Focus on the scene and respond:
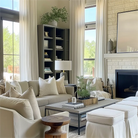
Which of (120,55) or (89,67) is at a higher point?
(120,55)

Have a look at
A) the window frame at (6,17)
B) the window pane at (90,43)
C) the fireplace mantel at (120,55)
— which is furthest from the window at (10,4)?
the fireplace mantel at (120,55)

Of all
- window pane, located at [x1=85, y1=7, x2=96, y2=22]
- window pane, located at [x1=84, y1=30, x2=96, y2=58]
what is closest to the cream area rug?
window pane, located at [x1=84, y1=30, x2=96, y2=58]

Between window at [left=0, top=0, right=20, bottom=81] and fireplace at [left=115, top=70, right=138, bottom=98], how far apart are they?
9.57 feet

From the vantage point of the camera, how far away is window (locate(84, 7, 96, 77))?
6715mm

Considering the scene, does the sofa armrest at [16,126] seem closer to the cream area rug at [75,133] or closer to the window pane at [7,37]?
the cream area rug at [75,133]

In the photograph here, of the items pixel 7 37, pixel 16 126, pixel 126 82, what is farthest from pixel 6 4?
pixel 16 126

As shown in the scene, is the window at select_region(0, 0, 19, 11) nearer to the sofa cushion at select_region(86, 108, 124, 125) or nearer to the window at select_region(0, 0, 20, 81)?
the window at select_region(0, 0, 20, 81)

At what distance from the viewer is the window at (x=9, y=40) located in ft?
18.2

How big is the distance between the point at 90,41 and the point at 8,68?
2.76 m

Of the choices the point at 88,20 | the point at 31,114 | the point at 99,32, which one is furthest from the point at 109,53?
the point at 31,114

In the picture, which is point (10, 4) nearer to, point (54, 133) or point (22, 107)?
point (22, 107)

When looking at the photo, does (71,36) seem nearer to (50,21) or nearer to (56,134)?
(50,21)

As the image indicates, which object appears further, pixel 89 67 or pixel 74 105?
pixel 89 67

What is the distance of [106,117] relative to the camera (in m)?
2.80
